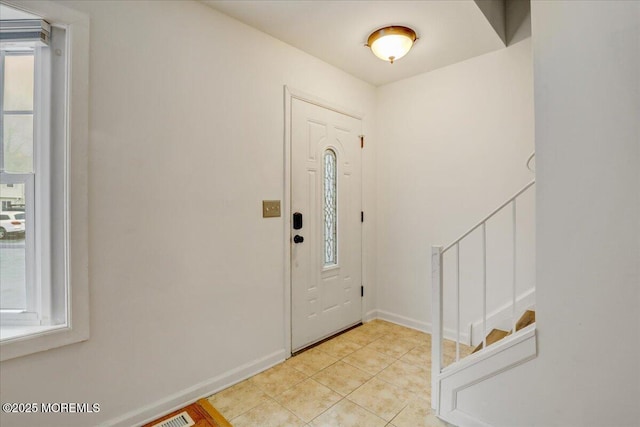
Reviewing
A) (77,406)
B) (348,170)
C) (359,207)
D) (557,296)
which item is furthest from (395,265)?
(77,406)

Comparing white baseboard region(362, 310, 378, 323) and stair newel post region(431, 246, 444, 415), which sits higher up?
stair newel post region(431, 246, 444, 415)

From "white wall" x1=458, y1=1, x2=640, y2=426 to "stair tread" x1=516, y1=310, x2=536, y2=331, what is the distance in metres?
0.58

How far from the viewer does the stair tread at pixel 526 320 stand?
1976 mm

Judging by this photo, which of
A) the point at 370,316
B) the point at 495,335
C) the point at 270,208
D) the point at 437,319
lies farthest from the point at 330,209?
the point at 495,335

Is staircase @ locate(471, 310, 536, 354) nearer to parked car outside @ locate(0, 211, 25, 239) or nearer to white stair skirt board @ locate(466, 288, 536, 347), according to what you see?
white stair skirt board @ locate(466, 288, 536, 347)

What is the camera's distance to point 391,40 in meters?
2.24

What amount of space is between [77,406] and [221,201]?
1.29m

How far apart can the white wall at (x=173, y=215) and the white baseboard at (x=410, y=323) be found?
1.33 m

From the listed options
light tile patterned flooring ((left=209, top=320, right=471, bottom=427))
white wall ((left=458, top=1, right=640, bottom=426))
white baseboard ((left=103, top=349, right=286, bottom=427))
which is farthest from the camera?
light tile patterned flooring ((left=209, top=320, right=471, bottom=427))

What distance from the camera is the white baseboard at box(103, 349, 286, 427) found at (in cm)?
168

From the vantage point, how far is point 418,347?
2.67 meters

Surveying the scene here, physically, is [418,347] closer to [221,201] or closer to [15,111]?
[221,201]

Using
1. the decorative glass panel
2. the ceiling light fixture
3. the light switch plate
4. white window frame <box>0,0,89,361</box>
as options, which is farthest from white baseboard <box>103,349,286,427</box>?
the ceiling light fixture

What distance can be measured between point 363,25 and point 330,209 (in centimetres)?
150
